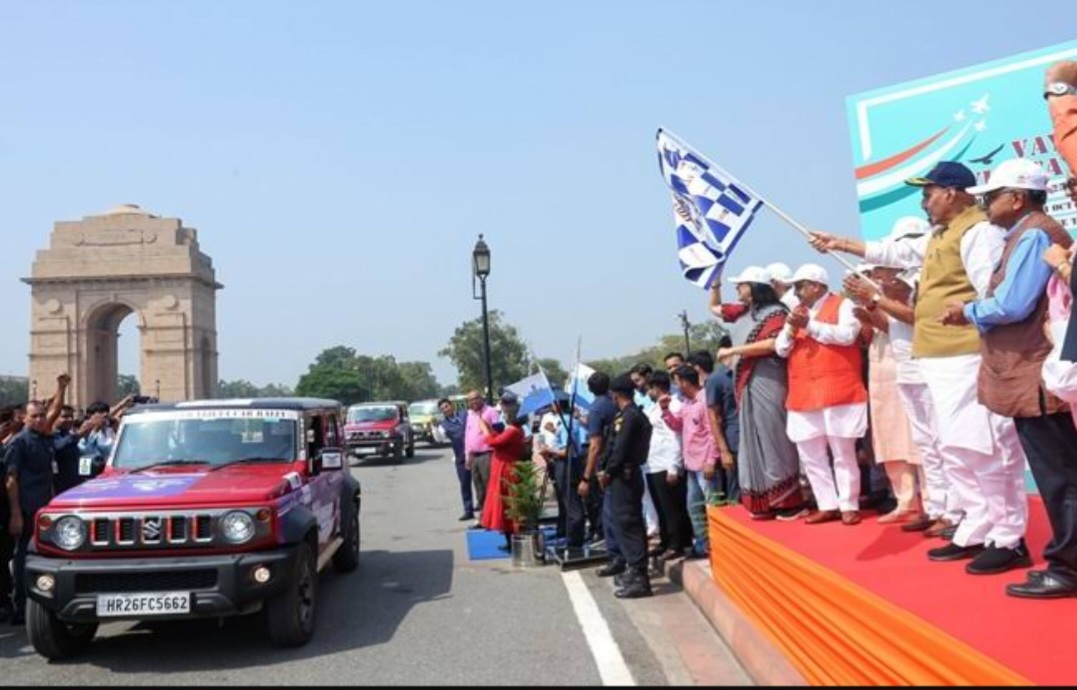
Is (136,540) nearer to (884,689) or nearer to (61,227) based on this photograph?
(884,689)

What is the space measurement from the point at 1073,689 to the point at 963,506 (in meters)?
1.91

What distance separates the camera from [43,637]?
5691 mm

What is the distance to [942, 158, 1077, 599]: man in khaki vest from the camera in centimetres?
366

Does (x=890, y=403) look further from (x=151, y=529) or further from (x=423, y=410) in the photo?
(x=423, y=410)

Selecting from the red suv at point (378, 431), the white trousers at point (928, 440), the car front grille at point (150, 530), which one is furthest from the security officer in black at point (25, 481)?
the red suv at point (378, 431)

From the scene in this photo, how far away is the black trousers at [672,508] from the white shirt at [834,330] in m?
2.71

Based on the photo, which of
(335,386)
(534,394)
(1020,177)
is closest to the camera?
(1020,177)

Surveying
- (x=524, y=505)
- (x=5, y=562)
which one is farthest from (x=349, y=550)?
(x=5, y=562)

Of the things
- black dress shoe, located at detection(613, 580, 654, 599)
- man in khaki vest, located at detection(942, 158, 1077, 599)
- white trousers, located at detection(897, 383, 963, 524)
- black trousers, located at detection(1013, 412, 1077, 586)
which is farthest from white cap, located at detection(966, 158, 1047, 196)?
black dress shoe, located at detection(613, 580, 654, 599)

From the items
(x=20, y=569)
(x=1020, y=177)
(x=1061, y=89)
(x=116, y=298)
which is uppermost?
(x=116, y=298)

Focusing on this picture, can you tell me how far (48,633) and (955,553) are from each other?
5449 millimetres

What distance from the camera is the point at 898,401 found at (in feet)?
19.0

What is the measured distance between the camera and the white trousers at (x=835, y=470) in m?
5.62

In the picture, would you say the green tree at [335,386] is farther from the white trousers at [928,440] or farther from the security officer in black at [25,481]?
the white trousers at [928,440]
